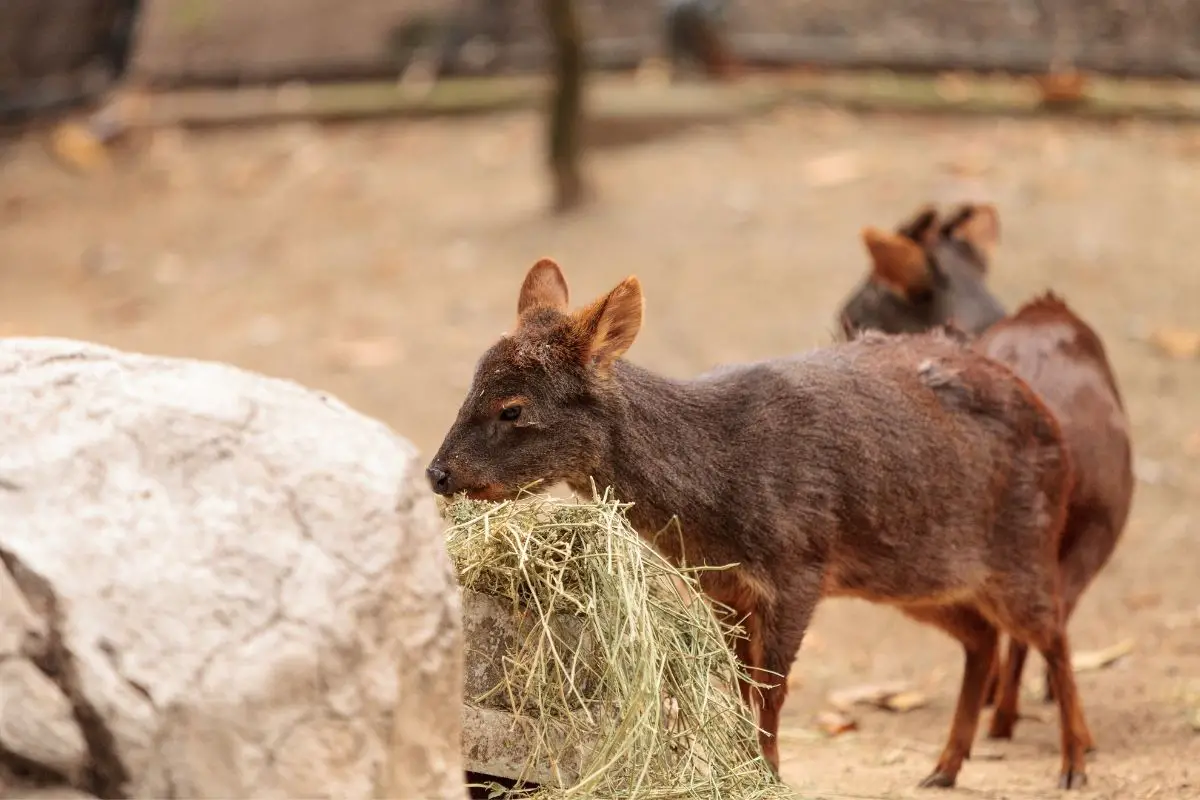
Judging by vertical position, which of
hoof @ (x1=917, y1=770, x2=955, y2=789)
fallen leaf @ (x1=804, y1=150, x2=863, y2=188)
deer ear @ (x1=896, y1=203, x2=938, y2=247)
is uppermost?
fallen leaf @ (x1=804, y1=150, x2=863, y2=188)

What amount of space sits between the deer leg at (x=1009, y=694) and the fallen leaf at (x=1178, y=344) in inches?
123

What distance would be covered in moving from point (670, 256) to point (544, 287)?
511 centimetres

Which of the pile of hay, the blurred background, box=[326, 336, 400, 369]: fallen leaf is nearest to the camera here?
the pile of hay

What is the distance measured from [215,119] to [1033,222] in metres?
5.89

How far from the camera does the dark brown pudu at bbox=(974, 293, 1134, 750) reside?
15.9 ft

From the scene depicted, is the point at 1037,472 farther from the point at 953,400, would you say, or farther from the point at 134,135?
the point at 134,135

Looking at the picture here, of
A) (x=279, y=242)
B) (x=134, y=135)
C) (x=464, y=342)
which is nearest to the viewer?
(x=464, y=342)

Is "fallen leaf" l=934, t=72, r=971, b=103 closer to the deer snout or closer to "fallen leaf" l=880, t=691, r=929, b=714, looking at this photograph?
"fallen leaf" l=880, t=691, r=929, b=714

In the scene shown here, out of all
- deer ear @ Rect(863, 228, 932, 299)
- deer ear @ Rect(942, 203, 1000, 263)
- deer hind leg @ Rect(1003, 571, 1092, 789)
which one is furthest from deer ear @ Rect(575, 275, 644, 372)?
deer ear @ Rect(942, 203, 1000, 263)

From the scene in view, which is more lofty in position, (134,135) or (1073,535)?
(134,135)

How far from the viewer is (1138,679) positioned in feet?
17.2

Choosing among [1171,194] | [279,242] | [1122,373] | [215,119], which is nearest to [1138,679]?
[1122,373]

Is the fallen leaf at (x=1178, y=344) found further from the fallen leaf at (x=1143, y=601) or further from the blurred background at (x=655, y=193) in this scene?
the fallen leaf at (x=1143, y=601)

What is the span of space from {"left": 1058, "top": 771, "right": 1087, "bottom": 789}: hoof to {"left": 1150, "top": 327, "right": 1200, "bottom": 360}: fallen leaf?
380 cm
